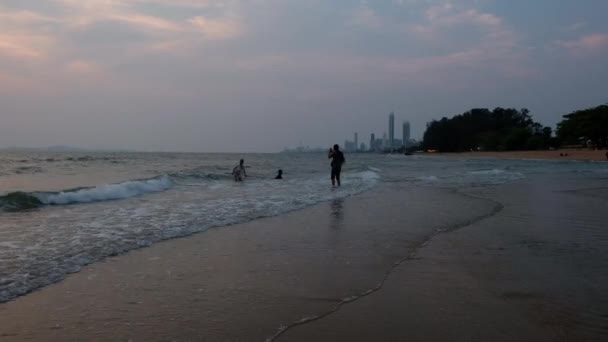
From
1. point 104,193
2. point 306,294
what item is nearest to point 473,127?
point 104,193

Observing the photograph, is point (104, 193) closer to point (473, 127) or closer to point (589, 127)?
point (589, 127)

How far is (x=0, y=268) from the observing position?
5602mm

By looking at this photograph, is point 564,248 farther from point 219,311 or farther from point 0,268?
point 0,268

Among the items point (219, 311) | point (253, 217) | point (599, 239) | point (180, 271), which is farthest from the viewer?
point (253, 217)

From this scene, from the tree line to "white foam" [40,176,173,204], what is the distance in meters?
86.5

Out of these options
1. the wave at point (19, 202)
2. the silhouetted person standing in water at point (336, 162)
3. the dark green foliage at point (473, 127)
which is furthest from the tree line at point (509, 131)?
the wave at point (19, 202)

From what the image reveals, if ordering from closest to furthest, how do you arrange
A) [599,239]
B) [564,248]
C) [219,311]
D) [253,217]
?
[219,311] < [564,248] < [599,239] < [253,217]

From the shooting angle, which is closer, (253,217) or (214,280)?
(214,280)

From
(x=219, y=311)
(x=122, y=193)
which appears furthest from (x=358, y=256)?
(x=122, y=193)

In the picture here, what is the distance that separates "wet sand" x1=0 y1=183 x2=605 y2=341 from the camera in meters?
3.80

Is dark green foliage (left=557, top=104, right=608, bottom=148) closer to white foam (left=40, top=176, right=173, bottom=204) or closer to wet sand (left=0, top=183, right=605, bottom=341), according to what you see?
white foam (left=40, top=176, right=173, bottom=204)

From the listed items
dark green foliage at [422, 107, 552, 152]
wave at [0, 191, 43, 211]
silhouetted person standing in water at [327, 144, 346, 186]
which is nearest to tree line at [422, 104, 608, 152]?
dark green foliage at [422, 107, 552, 152]

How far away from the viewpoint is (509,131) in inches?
5217

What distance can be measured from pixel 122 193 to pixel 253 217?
6862 millimetres
